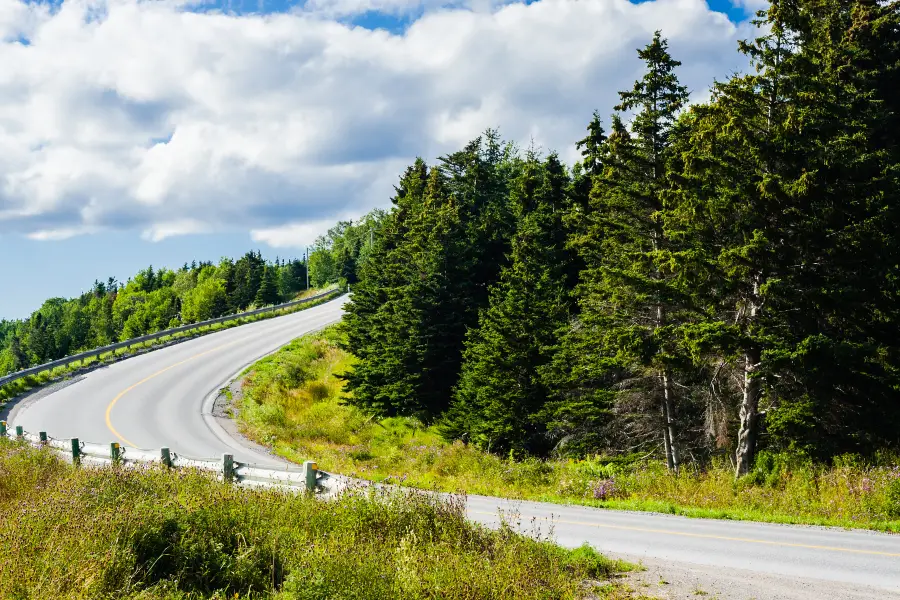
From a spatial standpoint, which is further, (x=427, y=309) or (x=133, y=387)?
(x=133, y=387)

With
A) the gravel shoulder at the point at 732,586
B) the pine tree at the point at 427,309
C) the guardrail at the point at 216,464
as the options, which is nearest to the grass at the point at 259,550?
the gravel shoulder at the point at 732,586

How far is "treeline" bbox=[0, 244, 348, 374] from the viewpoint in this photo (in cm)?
10681

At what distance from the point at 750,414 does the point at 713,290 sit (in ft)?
11.5

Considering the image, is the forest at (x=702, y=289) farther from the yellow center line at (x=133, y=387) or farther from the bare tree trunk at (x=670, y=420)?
the yellow center line at (x=133, y=387)

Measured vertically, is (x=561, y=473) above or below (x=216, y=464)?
below

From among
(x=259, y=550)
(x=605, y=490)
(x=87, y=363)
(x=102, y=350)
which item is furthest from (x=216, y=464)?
(x=102, y=350)

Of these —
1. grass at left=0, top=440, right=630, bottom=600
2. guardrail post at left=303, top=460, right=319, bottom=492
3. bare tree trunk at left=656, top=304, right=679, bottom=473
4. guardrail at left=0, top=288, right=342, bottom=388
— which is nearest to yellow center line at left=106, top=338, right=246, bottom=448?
guardrail at left=0, top=288, right=342, bottom=388

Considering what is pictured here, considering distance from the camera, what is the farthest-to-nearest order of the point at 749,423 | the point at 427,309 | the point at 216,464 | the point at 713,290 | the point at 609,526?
1. the point at 427,309
2. the point at 713,290
3. the point at 749,423
4. the point at 216,464
5. the point at 609,526

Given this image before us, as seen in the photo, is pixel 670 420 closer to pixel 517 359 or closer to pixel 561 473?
pixel 561 473

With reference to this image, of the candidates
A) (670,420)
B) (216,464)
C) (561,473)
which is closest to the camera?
(216,464)

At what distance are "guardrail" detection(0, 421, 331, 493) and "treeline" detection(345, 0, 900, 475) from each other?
968cm

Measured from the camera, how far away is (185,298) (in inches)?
4961

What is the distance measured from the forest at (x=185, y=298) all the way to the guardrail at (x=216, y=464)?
7892cm

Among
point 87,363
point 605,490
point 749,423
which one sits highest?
point 87,363
